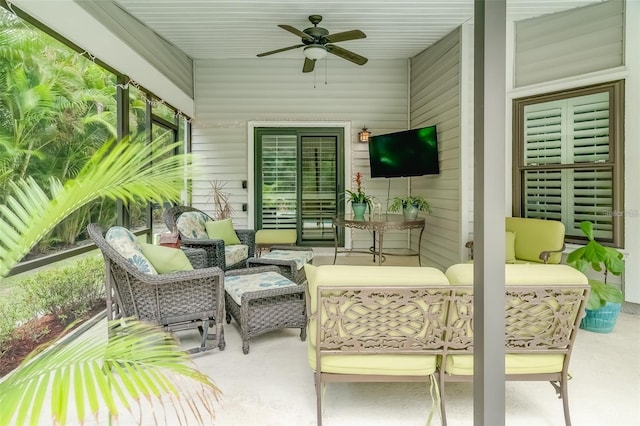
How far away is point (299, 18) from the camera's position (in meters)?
4.61

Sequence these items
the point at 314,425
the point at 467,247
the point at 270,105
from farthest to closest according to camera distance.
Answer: the point at 270,105 < the point at 467,247 < the point at 314,425

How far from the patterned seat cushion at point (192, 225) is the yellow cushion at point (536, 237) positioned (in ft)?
11.7

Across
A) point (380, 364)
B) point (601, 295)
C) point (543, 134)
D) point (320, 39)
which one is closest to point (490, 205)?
point (380, 364)

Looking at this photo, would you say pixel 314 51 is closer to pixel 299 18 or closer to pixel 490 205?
pixel 299 18

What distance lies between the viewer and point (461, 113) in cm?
465

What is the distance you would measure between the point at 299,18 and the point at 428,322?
408 centimetres

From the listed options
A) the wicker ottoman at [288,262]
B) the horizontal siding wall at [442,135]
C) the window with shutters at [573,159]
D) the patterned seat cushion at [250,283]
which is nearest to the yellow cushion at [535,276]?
the patterned seat cushion at [250,283]

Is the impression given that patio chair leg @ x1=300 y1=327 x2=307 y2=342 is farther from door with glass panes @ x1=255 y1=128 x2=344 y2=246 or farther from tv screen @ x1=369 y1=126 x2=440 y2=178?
door with glass panes @ x1=255 y1=128 x2=344 y2=246

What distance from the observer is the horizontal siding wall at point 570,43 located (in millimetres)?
3861

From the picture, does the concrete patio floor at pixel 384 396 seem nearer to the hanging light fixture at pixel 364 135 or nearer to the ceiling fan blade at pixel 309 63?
the ceiling fan blade at pixel 309 63

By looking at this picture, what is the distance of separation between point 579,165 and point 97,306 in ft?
17.5

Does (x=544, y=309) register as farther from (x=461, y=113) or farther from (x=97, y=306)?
(x=97, y=306)

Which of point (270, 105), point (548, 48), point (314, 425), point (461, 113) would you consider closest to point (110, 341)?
point (314, 425)

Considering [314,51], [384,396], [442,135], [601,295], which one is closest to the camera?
[384,396]
